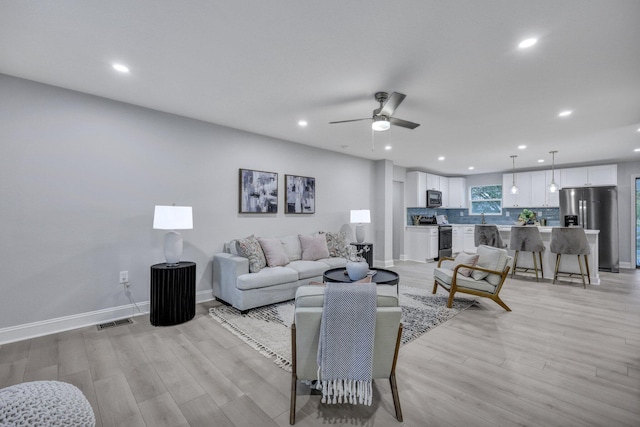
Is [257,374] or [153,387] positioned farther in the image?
[257,374]

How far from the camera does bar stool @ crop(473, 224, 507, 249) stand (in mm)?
5355

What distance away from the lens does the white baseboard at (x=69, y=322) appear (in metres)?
2.66

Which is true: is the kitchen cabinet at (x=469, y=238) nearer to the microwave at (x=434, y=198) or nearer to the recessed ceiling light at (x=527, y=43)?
the microwave at (x=434, y=198)

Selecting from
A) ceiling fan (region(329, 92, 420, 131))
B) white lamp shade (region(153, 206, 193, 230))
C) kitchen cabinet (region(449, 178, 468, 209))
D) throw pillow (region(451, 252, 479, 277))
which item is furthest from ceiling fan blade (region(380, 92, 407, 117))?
kitchen cabinet (region(449, 178, 468, 209))

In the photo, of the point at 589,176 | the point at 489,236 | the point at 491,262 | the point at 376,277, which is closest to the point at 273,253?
the point at 376,277

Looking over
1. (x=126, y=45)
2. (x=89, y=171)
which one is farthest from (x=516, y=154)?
(x=89, y=171)

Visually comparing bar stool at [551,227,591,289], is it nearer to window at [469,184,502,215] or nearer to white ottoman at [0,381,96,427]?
window at [469,184,502,215]

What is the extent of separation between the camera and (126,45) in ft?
7.20

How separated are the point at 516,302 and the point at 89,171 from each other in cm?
555

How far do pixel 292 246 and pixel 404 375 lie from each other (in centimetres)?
273

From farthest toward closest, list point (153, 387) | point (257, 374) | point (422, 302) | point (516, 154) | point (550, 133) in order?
point (516, 154) < point (550, 133) < point (422, 302) < point (257, 374) < point (153, 387)

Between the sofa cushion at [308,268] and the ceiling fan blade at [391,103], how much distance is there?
228 centimetres

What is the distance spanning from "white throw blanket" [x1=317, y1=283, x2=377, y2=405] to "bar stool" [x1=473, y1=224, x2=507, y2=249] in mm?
4823

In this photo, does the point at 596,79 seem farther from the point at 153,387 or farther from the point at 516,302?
the point at 153,387
